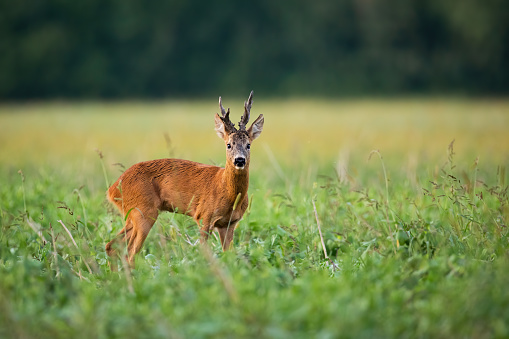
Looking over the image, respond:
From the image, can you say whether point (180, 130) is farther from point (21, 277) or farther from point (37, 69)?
point (37, 69)

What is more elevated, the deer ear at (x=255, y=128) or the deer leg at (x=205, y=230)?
the deer ear at (x=255, y=128)

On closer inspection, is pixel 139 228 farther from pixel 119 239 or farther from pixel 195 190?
pixel 195 190

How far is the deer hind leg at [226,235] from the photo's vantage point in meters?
6.11

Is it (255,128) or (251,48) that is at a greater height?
(251,48)

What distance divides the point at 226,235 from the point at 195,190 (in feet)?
1.85

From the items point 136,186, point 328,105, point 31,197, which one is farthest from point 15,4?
point 136,186

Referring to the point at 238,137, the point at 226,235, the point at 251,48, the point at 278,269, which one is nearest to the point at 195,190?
the point at 226,235

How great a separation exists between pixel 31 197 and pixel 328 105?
2257cm

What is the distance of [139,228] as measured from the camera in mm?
6164

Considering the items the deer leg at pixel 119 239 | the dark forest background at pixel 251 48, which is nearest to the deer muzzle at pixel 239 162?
the deer leg at pixel 119 239

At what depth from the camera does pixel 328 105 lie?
98.5 ft

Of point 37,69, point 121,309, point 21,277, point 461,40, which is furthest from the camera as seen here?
point 461,40

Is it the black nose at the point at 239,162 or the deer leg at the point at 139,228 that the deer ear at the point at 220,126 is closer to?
the black nose at the point at 239,162

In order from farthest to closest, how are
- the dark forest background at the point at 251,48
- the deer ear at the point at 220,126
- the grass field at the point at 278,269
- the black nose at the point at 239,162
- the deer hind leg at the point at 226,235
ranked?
the dark forest background at the point at 251,48, the deer ear at the point at 220,126, the deer hind leg at the point at 226,235, the black nose at the point at 239,162, the grass field at the point at 278,269
